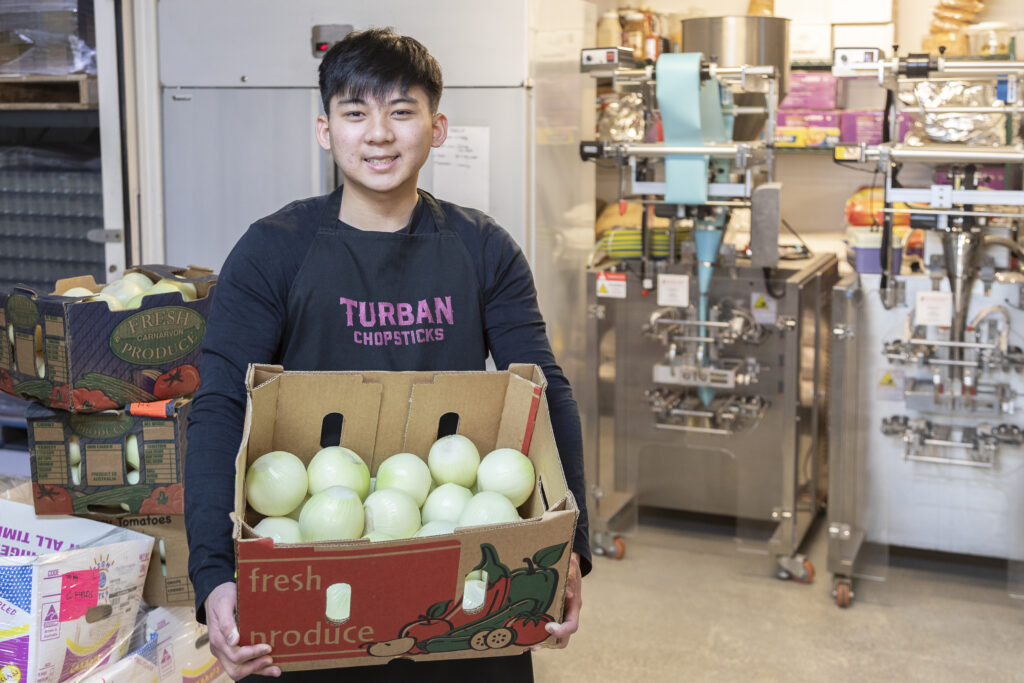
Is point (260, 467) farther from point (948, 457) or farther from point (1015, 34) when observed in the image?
point (1015, 34)

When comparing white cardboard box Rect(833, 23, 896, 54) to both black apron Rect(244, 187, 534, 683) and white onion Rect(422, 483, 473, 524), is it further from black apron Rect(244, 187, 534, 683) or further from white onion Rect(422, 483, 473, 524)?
white onion Rect(422, 483, 473, 524)

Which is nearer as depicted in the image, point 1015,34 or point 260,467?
point 260,467

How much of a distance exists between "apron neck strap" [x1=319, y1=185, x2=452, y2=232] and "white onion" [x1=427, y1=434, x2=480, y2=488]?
1.16ft

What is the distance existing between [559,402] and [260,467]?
0.47 metres

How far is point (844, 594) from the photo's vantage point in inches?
140

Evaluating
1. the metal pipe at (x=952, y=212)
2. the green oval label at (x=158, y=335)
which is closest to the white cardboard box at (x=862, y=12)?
the metal pipe at (x=952, y=212)

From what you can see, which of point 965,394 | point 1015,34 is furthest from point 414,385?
point 1015,34

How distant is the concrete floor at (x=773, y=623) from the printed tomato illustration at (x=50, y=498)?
3.42 feet

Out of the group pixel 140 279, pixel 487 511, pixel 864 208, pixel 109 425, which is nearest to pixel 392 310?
pixel 487 511

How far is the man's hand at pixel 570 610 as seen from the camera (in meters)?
1.32

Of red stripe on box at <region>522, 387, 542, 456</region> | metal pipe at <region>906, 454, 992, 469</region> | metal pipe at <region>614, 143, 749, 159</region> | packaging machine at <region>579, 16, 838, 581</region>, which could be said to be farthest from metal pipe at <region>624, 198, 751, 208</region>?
red stripe on box at <region>522, 387, 542, 456</region>

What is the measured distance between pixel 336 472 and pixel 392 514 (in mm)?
103

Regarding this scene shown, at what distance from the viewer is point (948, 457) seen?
3543 mm

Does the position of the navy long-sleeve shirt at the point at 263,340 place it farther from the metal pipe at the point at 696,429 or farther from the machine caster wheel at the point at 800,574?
the machine caster wheel at the point at 800,574
